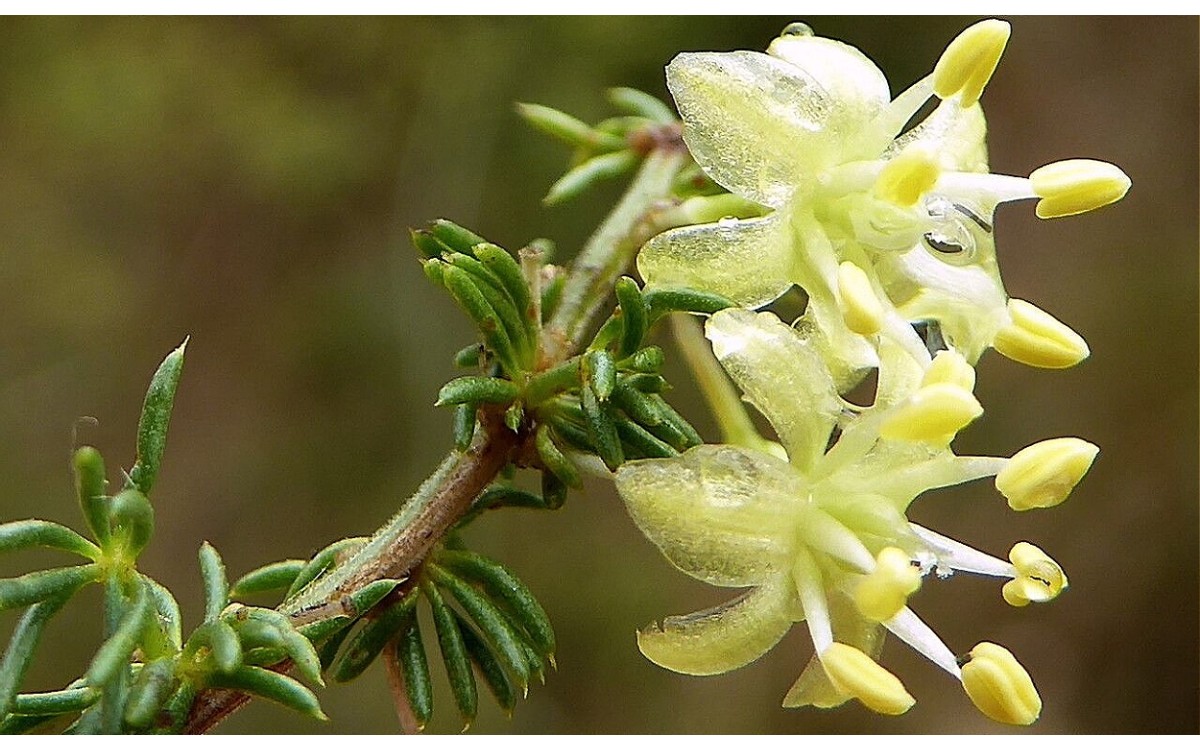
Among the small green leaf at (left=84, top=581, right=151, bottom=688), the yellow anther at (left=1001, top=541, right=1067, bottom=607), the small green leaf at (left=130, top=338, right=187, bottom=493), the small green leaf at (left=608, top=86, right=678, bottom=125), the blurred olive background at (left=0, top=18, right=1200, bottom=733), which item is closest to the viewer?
the small green leaf at (left=84, top=581, right=151, bottom=688)

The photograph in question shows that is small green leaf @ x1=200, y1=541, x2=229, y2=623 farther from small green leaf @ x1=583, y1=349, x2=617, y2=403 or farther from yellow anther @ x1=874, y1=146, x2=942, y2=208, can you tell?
yellow anther @ x1=874, y1=146, x2=942, y2=208

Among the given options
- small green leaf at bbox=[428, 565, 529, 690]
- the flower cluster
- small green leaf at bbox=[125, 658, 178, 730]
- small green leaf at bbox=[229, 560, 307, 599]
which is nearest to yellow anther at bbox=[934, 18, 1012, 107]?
the flower cluster

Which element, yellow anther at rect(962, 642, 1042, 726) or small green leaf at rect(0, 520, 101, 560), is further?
yellow anther at rect(962, 642, 1042, 726)

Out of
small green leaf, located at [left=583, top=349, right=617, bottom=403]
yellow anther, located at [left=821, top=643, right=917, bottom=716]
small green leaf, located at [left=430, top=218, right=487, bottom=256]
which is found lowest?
yellow anther, located at [left=821, top=643, right=917, bottom=716]

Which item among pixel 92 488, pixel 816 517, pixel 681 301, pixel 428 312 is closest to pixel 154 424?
pixel 92 488

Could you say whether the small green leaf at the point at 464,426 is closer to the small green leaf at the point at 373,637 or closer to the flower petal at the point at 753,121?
the small green leaf at the point at 373,637

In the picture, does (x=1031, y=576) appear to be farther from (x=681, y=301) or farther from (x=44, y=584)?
(x=44, y=584)

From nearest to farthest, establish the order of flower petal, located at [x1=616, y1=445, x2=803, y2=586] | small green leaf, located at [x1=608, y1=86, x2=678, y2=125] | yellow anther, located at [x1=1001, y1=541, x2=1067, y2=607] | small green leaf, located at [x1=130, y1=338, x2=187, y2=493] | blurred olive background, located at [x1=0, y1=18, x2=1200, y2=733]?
small green leaf, located at [x1=130, y1=338, x2=187, y2=493] → flower petal, located at [x1=616, y1=445, x2=803, y2=586] → yellow anther, located at [x1=1001, y1=541, x2=1067, y2=607] → small green leaf, located at [x1=608, y1=86, x2=678, y2=125] → blurred olive background, located at [x1=0, y1=18, x2=1200, y2=733]

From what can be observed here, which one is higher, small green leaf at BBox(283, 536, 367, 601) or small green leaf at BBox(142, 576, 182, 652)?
small green leaf at BBox(142, 576, 182, 652)
